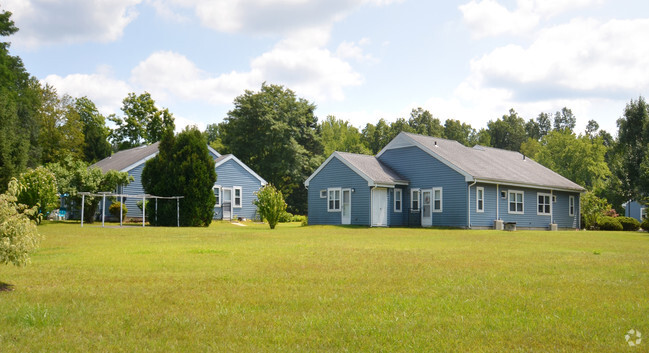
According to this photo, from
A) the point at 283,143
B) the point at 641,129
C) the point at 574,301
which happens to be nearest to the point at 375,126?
the point at 283,143

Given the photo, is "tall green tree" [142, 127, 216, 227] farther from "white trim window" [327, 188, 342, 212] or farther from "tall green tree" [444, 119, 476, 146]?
"tall green tree" [444, 119, 476, 146]

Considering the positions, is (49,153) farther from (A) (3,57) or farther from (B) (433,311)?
(B) (433,311)

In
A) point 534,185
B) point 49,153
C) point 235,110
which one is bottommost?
point 534,185

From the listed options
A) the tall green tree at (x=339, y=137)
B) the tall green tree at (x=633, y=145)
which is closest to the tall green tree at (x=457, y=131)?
the tall green tree at (x=339, y=137)

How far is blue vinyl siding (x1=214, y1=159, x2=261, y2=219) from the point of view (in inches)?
1743

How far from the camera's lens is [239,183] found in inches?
1791

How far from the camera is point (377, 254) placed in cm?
1343

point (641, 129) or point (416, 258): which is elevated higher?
point (641, 129)

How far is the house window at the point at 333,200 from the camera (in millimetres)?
36281

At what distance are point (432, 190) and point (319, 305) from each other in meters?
28.1

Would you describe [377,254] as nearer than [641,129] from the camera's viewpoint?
Yes

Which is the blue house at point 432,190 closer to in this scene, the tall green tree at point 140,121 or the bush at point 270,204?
the bush at point 270,204

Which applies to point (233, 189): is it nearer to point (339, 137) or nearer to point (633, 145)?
point (633, 145)

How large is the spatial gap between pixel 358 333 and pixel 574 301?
11.0 feet
